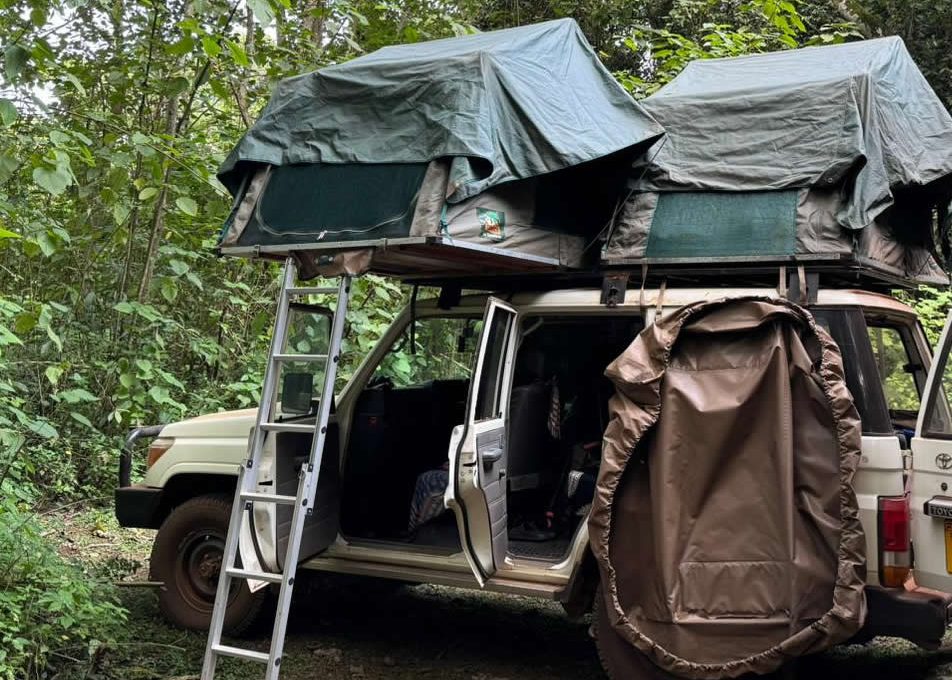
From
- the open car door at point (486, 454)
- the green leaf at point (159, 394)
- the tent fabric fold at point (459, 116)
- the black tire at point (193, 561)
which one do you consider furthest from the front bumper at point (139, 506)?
the green leaf at point (159, 394)

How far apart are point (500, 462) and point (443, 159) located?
1.51m

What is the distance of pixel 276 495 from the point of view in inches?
199

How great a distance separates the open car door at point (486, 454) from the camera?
15.3 ft

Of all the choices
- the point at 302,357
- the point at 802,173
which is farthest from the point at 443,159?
the point at 802,173

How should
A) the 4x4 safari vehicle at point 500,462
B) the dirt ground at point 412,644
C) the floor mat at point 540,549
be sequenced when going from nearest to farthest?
the 4x4 safari vehicle at point 500,462 → the floor mat at point 540,549 → the dirt ground at point 412,644

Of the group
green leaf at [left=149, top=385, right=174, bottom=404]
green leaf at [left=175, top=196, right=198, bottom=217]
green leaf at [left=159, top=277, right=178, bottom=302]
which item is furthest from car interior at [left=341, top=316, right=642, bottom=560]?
green leaf at [left=149, top=385, right=174, bottom=404]

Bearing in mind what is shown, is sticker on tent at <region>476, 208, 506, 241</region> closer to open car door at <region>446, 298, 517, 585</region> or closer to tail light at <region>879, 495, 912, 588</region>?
open car door at <region>446, 298, 517, 585</region>

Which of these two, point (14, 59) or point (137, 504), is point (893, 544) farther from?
point (14, 59)

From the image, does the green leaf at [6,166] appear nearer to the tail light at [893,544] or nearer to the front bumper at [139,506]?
the front bumper at [139,506]

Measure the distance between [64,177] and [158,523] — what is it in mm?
2099

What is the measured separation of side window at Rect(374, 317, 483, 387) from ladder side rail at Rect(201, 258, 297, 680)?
77 centimetres

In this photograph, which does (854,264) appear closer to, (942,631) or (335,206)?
(942,631)

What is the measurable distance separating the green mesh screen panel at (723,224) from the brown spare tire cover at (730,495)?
2.06 ft

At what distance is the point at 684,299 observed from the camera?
477cm
